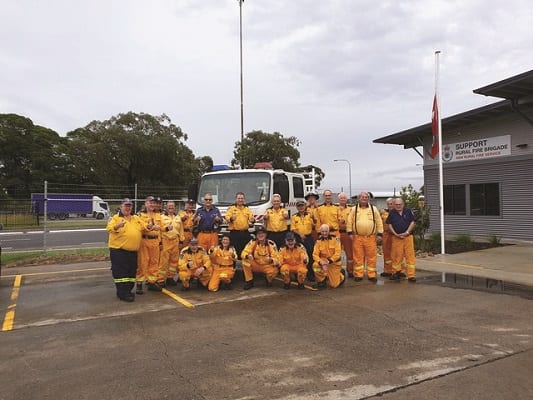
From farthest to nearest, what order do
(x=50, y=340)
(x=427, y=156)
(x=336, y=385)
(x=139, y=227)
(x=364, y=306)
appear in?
(x=427, y=156) < (x=139, y=227) < (x=364, y=306) < (x=50, y=340) < (x=336, y=385)

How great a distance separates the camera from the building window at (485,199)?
15117 millimetres

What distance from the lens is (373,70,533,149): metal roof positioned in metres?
12.1

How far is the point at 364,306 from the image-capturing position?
6.56m

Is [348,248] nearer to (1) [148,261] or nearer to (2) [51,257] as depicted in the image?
(1) [148,261]

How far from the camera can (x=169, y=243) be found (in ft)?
26.5

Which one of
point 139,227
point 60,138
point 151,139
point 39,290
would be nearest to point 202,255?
point 139,227

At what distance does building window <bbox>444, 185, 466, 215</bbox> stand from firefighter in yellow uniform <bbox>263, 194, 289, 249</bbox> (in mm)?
10502

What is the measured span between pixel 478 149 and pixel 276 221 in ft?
35.1

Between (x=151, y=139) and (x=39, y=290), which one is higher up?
(x=151, y=139)

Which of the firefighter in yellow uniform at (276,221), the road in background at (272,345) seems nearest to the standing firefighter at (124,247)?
the road in background at (272,345)

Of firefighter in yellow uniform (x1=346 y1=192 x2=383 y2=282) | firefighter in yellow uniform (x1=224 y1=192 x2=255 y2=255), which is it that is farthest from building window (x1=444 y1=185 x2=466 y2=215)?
firefighter in yellow uniform (x1=224 y1=192 x2=255 y2=255)

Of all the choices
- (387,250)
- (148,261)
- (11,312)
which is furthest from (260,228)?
(11,312)

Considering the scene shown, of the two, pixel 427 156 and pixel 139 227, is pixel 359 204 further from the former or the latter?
pixel 427 156

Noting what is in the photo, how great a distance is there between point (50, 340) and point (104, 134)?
140 feet
